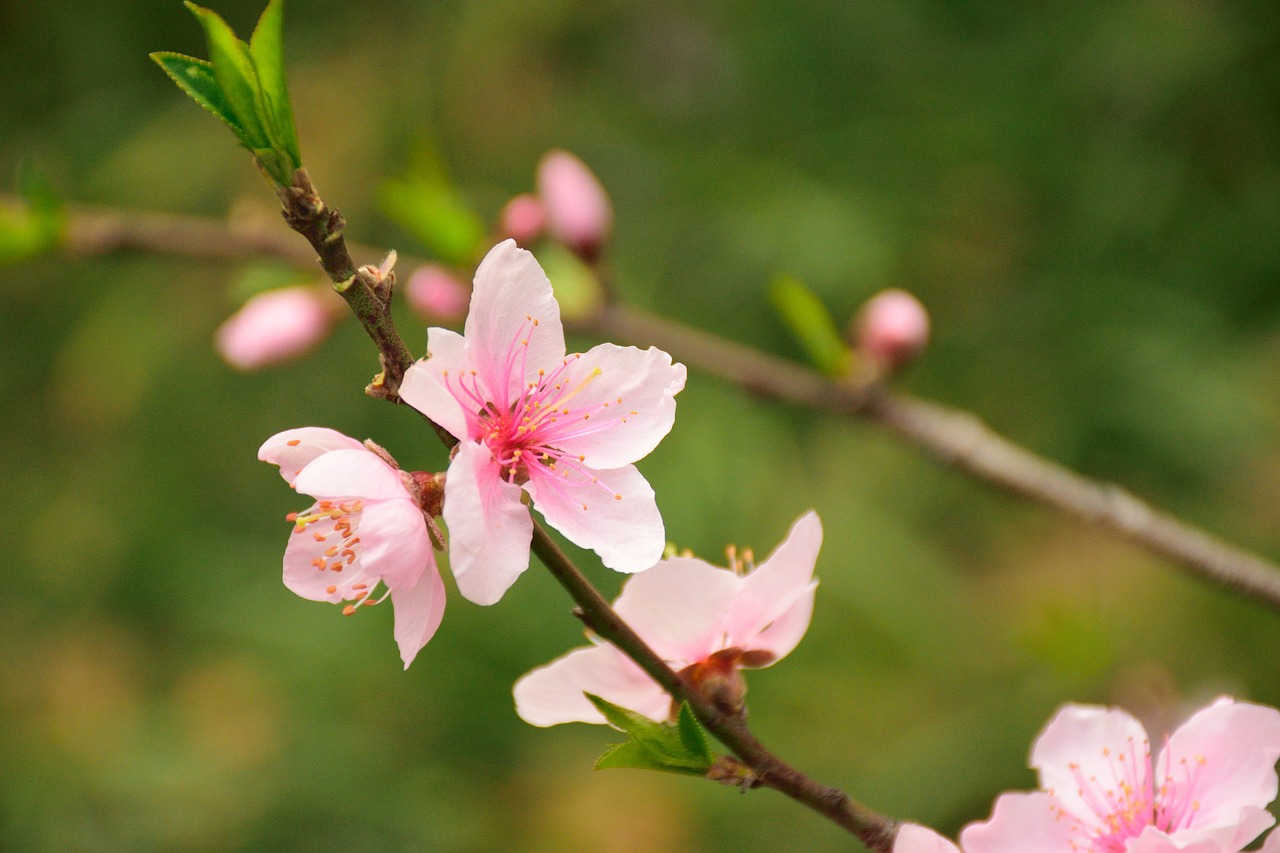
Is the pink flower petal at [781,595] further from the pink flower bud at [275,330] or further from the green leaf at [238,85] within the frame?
the pink flower bud at [275,330]

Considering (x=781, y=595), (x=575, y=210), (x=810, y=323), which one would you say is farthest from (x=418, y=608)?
(x=575, y=210)

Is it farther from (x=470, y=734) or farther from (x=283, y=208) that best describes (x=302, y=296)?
(x=470, y=734)

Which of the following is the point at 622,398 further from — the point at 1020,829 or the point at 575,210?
the point at 575,210

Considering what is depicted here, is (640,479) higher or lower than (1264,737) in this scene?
higher

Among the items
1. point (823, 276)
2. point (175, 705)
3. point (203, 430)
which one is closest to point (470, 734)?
point (175, 705)

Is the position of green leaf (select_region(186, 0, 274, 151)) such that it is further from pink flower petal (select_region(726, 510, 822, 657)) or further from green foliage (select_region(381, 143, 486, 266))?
green foliage (select_region(381, 143, 486, 266))
